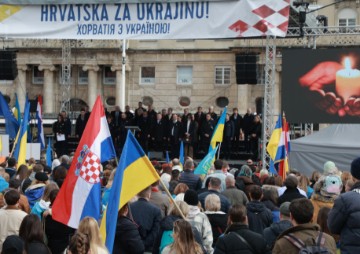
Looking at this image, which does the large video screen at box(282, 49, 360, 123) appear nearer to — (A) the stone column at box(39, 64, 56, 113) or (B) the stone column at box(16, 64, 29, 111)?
(A) the stone column at box(39, 64, 56, 113)

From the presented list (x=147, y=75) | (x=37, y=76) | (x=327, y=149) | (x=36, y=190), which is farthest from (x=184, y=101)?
(x=36, y=190)

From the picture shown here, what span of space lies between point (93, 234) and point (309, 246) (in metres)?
1.74

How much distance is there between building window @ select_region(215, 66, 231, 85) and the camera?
161 feet

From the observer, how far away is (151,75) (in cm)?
4984

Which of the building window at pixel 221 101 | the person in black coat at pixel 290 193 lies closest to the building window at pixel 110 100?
the building window at pixel 221 101

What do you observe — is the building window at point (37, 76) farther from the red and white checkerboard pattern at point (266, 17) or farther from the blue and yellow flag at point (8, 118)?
the red and white checkerboard pattern at point (266, 17)

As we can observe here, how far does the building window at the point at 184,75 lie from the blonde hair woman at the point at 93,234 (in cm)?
4352

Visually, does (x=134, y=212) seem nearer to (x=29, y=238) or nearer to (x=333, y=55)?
(x=29, y=238)

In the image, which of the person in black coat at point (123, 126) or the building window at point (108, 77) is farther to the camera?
the building window at point (108, 77)

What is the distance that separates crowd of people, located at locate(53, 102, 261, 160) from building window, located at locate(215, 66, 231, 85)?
81.1 feet

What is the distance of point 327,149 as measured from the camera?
739 inches

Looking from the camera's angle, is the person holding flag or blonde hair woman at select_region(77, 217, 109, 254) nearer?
blonde hair woman at select_region(77, 217, 109, 254)

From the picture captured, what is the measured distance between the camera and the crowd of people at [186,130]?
23.9 m

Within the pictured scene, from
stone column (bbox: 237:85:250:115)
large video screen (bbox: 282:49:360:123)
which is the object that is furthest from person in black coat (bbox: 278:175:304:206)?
stone column (bbox: 237:85:250:115)
